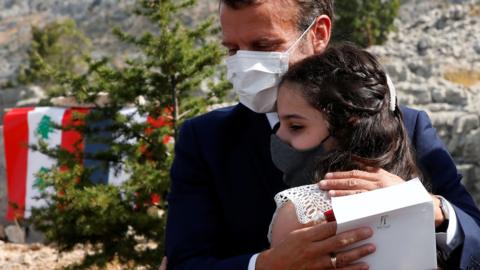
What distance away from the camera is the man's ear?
7.68 feet

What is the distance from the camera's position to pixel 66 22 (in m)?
31.2

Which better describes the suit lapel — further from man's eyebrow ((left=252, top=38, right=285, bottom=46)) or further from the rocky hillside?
the rocky hillside

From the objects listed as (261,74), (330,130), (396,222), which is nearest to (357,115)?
(330,130)

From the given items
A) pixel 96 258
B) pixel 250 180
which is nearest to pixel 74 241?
pixel 96 258

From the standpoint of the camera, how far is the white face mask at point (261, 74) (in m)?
2.23

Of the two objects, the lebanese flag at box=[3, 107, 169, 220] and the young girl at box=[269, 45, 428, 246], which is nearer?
the young girl at box=[269, 45, 428, 246]

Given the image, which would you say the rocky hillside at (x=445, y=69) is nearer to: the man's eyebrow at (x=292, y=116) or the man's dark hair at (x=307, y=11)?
the man's dark hair at (x=307, y=11)

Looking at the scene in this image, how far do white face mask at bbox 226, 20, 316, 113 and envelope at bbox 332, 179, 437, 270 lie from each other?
607 millimetres

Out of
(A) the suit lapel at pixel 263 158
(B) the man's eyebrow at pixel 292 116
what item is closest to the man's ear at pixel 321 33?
(A) the suit lapel at pixel 263 158

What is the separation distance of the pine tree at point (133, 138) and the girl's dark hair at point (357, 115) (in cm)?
561

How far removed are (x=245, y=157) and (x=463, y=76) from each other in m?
21.6

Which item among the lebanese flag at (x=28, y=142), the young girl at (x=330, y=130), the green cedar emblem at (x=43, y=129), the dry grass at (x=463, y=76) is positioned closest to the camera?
the young girl at (x=330, y=130)

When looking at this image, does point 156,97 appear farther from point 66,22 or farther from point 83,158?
point 66,22

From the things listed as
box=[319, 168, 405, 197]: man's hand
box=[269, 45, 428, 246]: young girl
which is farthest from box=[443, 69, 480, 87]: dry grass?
box=[319, 168, 405, 197]: man's hand
